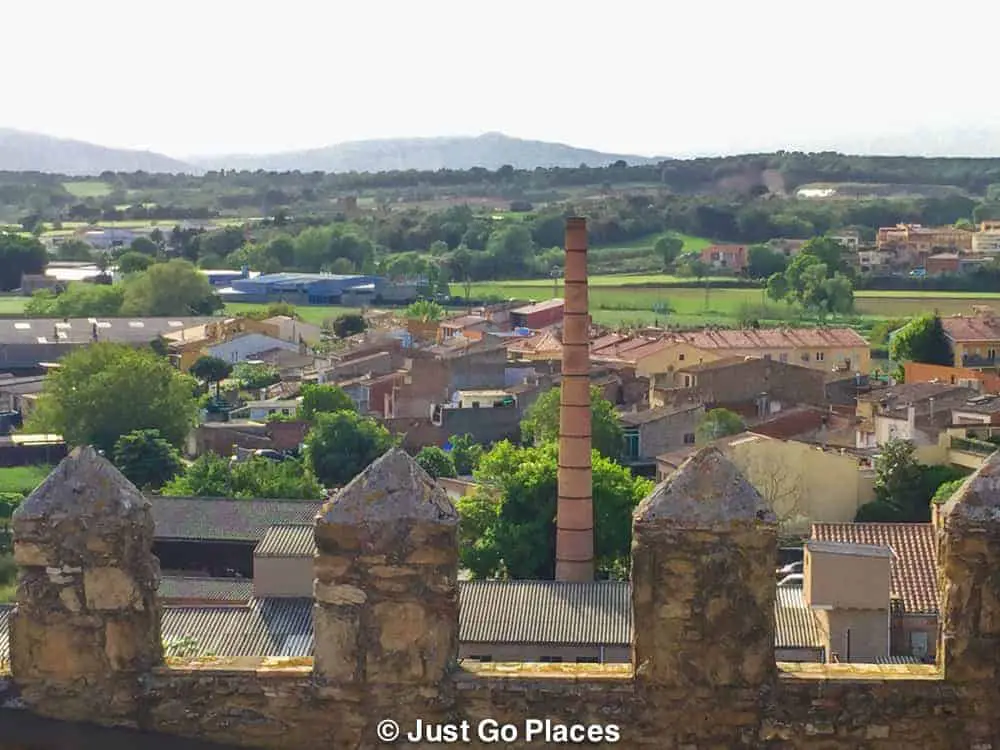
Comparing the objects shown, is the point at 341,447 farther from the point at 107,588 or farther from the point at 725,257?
the point at 725,257

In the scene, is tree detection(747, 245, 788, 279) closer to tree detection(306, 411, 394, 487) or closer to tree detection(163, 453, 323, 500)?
tree detection(306, 411, 394, 487)

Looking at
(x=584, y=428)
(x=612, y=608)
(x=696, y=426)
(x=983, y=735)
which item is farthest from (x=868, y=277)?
(x=983, y=735)

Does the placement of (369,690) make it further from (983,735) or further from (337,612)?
(983,735)

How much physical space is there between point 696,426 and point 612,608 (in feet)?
69.0

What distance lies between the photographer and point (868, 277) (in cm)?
9425

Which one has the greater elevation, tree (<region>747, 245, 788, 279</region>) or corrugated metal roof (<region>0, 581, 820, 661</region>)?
corrugated metal roof (<region>0, 581, 820, 661</region>)

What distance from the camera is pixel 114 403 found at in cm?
4531

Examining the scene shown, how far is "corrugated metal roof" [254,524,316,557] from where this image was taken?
22922 millimetres

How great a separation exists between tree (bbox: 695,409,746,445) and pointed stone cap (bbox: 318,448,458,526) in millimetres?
32959

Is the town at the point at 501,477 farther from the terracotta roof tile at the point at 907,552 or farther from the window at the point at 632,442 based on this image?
the window at the point at 632,442

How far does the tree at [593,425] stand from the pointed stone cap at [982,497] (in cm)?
3119

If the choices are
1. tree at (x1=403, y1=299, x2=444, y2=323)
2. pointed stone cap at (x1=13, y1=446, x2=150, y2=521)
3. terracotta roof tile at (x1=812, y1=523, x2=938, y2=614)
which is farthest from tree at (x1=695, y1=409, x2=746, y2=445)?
pointed stone cap at (x1=13, y1=446, x2=150, y2=521)

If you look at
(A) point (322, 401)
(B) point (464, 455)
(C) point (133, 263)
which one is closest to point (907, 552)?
(B) point (464, 455)

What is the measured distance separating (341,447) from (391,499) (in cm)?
3279
